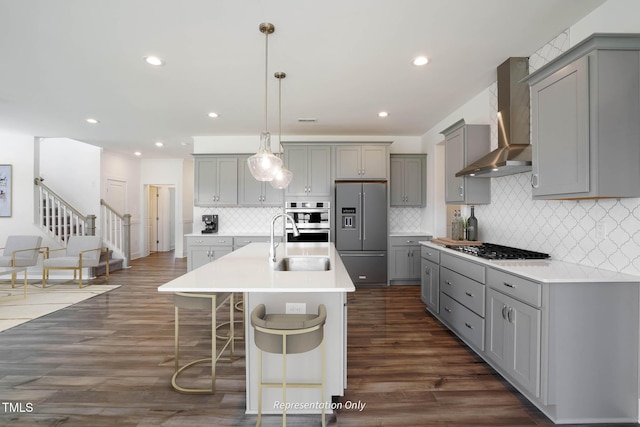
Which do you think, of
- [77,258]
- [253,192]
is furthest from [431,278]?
[77,258]

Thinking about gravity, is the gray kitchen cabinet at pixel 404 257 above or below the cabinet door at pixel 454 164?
below

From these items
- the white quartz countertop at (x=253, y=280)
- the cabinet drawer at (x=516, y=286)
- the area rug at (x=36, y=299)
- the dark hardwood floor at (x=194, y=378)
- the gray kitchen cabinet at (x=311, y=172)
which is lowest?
the dark hardwood floor at (x=194, y=378)

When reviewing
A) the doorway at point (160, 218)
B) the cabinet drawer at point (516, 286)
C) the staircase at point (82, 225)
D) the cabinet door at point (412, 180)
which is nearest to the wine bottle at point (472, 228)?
the cabinet drawer at point (516, 286)

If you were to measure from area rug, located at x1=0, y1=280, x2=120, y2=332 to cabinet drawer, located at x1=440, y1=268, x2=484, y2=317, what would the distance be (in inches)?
191

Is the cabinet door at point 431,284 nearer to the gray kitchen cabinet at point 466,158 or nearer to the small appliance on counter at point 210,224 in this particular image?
the gray kitchen cabinet at point 466,158

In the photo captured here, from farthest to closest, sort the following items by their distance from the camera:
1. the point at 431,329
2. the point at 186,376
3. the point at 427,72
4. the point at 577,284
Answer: the point at 431,329 → the point at 427,72 → the point at 186,376 → the point at 577,284

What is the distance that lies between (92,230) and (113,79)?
4171mm

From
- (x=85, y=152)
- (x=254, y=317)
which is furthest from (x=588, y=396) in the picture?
(x=85, y=152)

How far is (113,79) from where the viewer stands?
323 centimetres

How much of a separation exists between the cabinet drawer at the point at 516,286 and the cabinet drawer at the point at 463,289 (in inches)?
7.6

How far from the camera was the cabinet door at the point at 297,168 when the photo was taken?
5195mm

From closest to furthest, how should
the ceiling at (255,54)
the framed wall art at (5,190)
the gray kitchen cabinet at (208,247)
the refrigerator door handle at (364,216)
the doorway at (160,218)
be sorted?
the ceiling at (255,54), the refrigerator door handle at (364,216), the gray kitchen cabinet at (208,247), the framed wall art at (5,190), the doorway at (160,218)

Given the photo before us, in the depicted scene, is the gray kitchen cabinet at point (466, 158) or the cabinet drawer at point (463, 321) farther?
the gray kitchen cabinet at point (466, 158)

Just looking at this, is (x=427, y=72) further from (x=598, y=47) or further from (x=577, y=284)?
(x=577, y=284)
